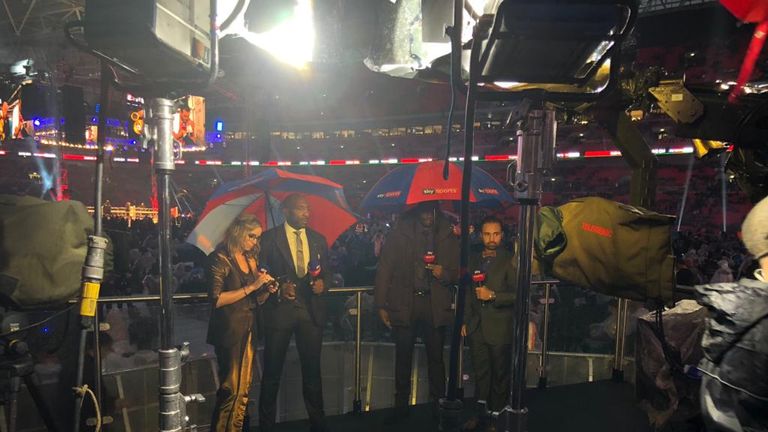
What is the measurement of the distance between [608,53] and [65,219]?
9.43 ft

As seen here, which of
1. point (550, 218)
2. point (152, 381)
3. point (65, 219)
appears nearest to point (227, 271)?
point (65, 219)

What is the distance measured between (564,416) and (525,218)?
3.35m

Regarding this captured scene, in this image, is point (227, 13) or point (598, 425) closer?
point (227, 13)

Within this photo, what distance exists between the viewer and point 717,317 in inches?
74.6

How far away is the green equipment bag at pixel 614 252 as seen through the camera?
8.15ft

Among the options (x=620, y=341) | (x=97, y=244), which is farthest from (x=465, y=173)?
(x=620, y=341)

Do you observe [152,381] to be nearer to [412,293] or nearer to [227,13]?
[412,293]

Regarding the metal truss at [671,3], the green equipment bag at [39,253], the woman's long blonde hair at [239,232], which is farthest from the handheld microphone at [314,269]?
the metal truss at [671,3]

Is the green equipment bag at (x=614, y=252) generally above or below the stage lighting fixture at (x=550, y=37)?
below

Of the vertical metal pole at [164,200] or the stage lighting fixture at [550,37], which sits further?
the vertical metal pole at [164,200]

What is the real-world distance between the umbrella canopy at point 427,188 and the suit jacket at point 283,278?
42.0 inches

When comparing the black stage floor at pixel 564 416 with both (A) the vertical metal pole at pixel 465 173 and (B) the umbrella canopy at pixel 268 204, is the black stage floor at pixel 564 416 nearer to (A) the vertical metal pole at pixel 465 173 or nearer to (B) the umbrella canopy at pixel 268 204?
(B) the umbrella canopy at pixel 268 204

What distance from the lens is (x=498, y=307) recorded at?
4.26m

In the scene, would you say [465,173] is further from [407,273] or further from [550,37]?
[407,273]
